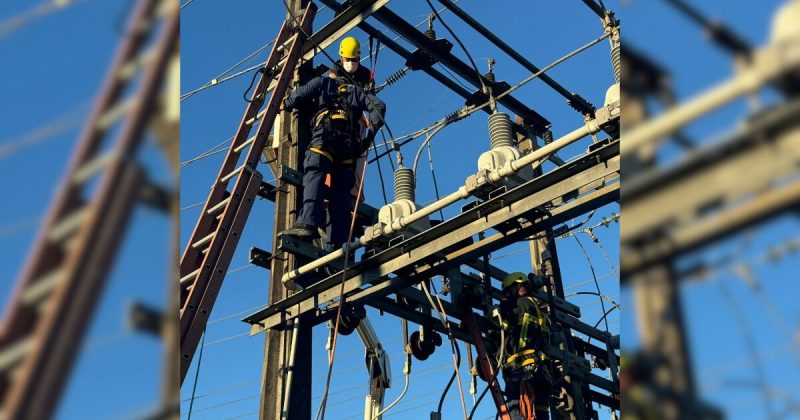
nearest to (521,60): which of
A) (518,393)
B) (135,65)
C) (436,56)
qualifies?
(436,56)

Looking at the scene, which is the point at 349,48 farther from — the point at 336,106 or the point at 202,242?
the point at 202,242

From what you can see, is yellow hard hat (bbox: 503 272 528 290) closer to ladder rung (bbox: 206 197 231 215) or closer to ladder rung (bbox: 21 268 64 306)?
ladder rung (bbox: 206 197 231 215)

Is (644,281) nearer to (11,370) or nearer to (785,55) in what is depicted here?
(785,55)

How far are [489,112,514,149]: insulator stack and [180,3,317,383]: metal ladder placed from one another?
1.74m

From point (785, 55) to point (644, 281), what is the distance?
0.12 meters

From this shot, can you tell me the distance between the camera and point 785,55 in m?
0.34

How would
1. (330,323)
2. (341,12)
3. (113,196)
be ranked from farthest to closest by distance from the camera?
(341,12) → (330,323) → (113,196)

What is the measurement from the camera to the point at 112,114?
462 mm

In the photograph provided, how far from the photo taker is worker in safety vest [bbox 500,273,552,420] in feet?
23.7

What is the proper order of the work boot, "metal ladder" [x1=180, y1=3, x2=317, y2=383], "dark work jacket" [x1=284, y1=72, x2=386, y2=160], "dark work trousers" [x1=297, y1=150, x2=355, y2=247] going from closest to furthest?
"metal ladder" [x1=180, y1=3, x2=317, y2=383]
the work boot
"dark work trousers" [x1=297, y1=150, x2=355, y2=247]
"dark work jacket" [x1=284, y1=72, x2=386, y2=160]

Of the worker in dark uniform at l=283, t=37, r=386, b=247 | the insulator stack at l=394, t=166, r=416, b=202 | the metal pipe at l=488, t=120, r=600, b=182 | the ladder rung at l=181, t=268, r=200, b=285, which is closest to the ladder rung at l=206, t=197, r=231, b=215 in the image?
the ladder rung at l=181, t=268, r=200, b=285

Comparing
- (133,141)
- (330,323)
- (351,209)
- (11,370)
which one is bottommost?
(11,370)

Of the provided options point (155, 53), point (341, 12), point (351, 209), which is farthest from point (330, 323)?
point (155, 53)

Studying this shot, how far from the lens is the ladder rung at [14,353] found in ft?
1.35
